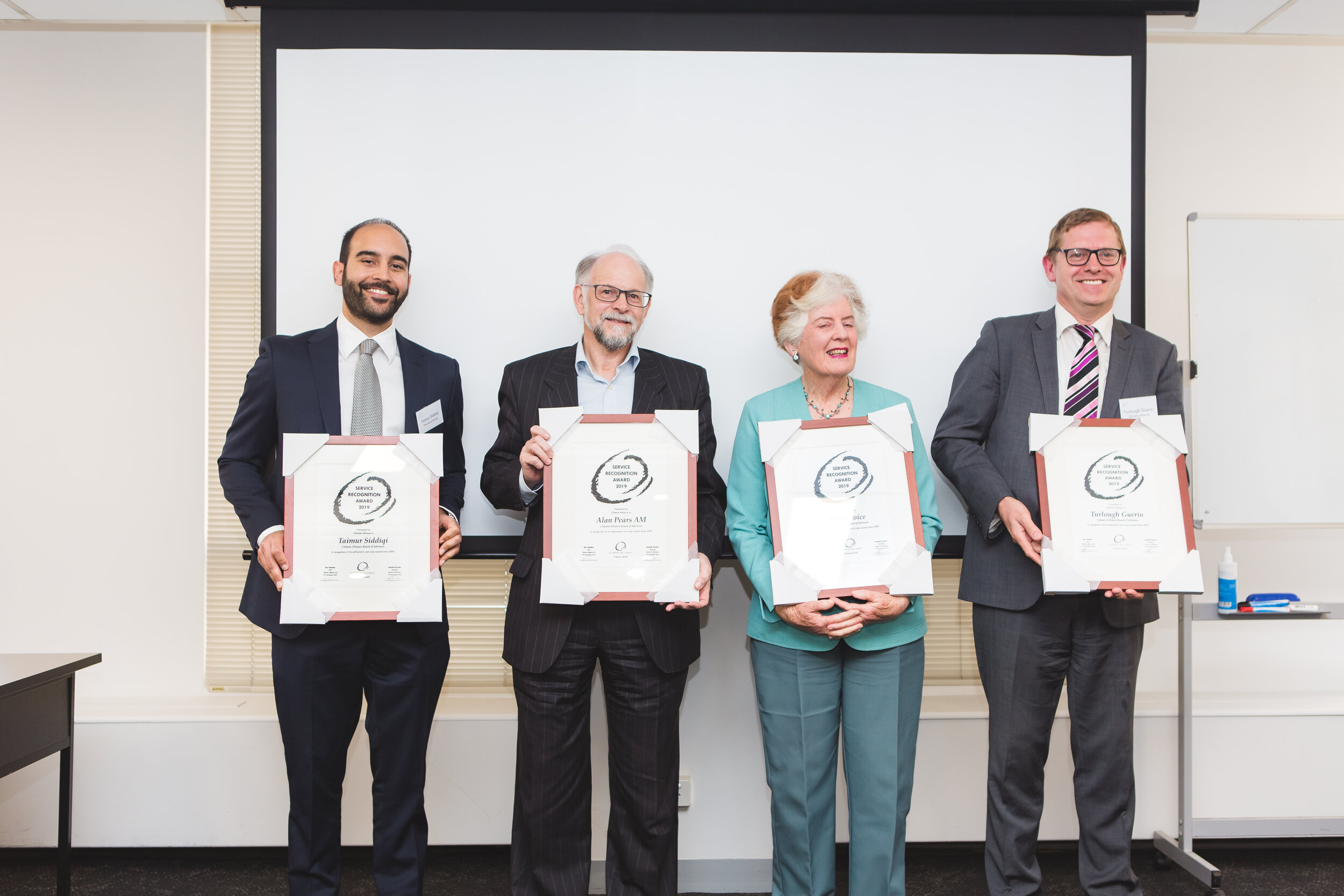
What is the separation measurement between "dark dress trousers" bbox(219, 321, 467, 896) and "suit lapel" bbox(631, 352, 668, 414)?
57 centimetres

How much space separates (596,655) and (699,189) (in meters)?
1.50

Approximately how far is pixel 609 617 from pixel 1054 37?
2382 mm

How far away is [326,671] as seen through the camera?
1.94 meters

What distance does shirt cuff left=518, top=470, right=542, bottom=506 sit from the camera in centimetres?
192

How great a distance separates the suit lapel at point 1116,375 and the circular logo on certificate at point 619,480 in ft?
4.25

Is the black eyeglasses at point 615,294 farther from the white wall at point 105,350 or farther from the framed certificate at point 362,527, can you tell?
the white wall at point 105,350

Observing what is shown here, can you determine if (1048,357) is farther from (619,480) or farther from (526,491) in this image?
(526,491)

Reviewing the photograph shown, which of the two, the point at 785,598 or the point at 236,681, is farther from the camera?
the point at 236,681

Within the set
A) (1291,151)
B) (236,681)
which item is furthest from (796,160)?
(236,681)

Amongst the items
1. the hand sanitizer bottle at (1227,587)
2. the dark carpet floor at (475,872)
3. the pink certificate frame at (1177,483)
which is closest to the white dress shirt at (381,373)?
the dark carpet floor at (475,872)

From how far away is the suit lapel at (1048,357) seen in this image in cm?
204

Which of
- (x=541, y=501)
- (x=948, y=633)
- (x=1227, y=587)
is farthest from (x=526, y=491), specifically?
(x=1227, y=587)

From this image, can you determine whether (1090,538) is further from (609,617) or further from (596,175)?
(596,175)

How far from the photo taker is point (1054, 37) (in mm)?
2439
